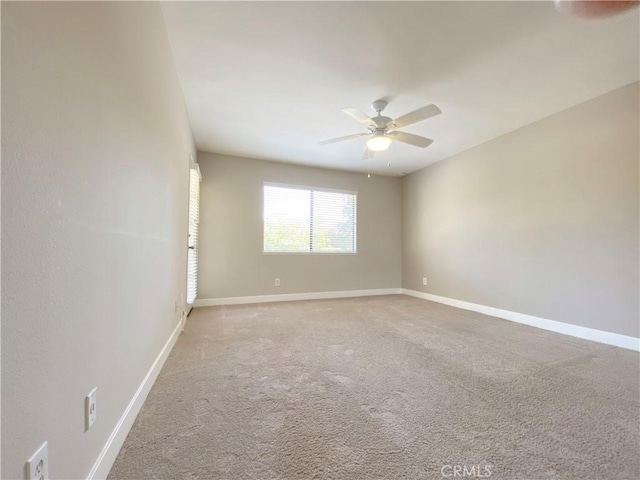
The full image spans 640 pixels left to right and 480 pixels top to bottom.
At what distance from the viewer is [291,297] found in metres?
4.50

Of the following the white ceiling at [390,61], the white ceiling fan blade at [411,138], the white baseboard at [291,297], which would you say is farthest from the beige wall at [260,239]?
the white ceiling fan blade at [411,138]

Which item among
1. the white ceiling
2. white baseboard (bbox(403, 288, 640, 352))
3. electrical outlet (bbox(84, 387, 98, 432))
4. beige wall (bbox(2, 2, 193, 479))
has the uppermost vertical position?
the white ceiling

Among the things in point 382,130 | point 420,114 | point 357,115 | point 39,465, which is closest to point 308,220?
point 382,130

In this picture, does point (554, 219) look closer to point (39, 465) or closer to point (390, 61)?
point (390, 61)

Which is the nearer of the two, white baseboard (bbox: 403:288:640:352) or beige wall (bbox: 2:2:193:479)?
beige wall (bbox: 2:2:193:479)

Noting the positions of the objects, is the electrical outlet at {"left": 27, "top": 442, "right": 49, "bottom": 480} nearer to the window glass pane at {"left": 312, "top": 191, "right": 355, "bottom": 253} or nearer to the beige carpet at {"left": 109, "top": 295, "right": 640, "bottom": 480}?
the beige carpet at {"left": 109, "top": 295, "right": 640, "bottom": 480}

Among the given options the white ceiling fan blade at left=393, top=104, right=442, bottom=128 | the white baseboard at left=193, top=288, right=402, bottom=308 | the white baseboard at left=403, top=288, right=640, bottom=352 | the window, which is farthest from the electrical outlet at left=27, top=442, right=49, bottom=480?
the white baseboard at left=403, top=288, right=640, bottom=352

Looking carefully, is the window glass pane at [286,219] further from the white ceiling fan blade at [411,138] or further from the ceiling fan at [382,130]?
the white ceiling fan blade at [411,138]

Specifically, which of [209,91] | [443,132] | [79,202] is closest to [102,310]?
[79,202]

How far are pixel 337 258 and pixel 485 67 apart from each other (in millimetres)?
3386

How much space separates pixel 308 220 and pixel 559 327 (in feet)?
11.9

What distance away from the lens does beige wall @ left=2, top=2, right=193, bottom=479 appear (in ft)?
1.93

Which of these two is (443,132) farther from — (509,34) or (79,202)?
(79,202)

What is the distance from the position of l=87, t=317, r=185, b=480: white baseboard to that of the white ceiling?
229cm
